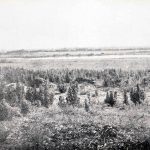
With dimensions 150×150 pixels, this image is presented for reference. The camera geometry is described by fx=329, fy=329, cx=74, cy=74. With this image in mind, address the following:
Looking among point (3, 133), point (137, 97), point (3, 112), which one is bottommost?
point (3, 133)

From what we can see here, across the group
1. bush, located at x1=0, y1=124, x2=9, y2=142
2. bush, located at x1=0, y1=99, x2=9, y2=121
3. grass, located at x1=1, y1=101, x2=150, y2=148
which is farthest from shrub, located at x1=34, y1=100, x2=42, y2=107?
bush, located at x1=0, y1=124, x2=9, y2=142

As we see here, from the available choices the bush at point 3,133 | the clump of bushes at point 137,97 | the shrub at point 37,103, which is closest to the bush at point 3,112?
the bush at point 3,133

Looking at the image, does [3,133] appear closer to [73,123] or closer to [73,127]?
[73,127]

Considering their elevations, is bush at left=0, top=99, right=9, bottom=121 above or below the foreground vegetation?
above

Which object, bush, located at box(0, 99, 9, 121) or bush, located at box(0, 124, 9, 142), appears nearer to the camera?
bush, located at box(0, 124, 9, 142)

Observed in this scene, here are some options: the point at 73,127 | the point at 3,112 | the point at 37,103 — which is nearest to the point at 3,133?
the point at 3,112

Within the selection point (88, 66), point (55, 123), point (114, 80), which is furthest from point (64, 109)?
point (88, 66)

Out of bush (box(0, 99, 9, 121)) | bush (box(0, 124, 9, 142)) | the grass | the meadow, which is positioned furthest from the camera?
bush (box(0, 99, 9, 121))

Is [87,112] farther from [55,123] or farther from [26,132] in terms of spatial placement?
[26,132]

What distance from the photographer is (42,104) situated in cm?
2256

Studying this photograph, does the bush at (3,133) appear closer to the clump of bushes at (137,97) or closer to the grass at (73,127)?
the grass at (73,127)

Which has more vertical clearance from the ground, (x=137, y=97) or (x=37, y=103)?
(x=137, y=97)

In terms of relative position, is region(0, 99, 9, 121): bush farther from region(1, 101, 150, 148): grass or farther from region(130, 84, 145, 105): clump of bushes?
region(130, 84, 145, 105): clump of bushes

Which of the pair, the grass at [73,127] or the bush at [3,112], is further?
the bush at [3,112]
